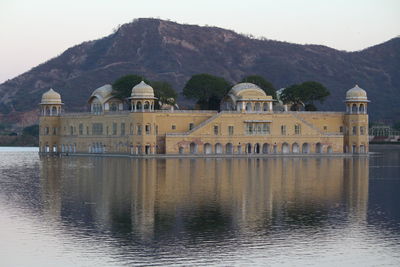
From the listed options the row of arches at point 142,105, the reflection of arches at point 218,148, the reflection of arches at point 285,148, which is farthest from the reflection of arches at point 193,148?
the reflection of arches at point 285,148

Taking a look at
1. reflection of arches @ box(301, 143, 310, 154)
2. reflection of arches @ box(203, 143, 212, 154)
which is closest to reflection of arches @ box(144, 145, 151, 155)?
reflection of arches @ box(203, 143, 212, 154)

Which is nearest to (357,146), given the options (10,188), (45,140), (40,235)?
(45,140)

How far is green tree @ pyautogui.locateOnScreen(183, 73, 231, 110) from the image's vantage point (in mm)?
94500

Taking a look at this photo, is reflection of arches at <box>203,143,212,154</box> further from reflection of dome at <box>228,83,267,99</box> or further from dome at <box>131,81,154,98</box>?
dome at <box>131,81,154,98</box>

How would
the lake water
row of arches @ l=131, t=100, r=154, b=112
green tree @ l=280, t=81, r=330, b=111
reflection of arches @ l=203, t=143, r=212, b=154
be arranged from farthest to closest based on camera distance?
green tree @ l=280, t=81, r=330, b=111
reflection of arches @ l=203, t=143, r=212, b=154
row of arches @ l=131, t=100, r=154, b=112
the lake water

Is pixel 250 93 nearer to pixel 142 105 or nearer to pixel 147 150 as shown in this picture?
pixel 142 105

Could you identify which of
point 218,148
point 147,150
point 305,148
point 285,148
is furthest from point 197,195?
point 305,148

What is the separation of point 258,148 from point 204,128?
7.02m

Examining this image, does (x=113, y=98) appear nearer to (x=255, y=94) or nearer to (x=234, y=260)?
(x=255, y=94)

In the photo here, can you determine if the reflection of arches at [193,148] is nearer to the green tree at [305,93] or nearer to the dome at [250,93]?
the dome at [250,93]

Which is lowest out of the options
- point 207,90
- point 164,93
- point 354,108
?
point 354,108

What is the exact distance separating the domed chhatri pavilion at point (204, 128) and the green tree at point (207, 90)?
1.22 metres

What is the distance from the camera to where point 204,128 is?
84375mm

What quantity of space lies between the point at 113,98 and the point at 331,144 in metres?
24.5
